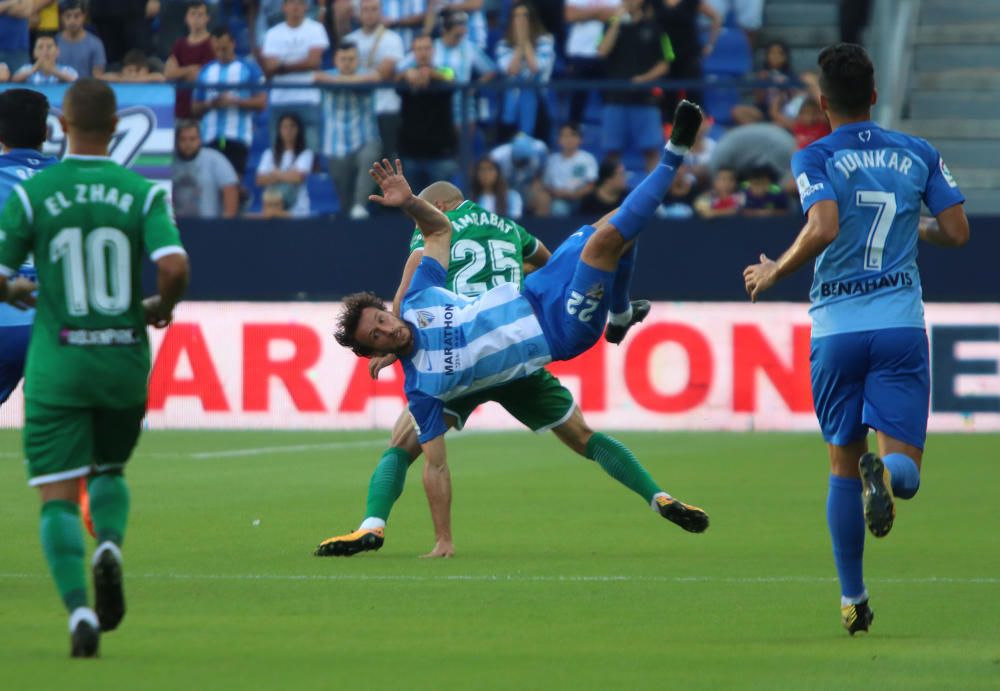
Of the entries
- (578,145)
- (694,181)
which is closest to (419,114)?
(578,145)

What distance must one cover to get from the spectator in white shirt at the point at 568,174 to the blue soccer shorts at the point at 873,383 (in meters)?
12.4

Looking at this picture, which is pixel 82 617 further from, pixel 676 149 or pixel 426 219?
pixel 676 149

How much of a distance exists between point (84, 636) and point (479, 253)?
481 centimetres

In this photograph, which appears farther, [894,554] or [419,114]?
[419,114]

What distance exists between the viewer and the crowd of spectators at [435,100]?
19.1 m

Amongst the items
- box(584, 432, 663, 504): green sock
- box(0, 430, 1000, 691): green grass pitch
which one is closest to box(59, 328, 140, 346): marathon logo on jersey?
box(0, 430, 1000, 691): green grass pitch

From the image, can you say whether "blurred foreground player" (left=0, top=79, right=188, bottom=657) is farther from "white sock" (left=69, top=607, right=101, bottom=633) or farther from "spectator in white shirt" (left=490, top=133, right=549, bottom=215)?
"spectator in white shirt" (left=490, top=133, right=549, bottom=215)

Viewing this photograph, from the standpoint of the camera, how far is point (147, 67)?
20.4 metres

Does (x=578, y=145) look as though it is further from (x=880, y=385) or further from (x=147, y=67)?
(x=880, y=385)

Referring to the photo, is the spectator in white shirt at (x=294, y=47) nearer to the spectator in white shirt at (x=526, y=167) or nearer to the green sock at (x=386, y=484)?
the spectator in white shirt at (x=526, y=167)

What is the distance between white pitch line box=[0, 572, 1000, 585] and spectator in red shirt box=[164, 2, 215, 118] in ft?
40.8

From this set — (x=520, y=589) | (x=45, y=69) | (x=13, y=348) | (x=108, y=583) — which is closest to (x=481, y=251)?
(x=520, y=589)

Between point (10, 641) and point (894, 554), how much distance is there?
16.6ft

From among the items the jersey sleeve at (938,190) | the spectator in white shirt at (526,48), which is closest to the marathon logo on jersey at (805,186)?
the jersey sleeve at (938,190)
